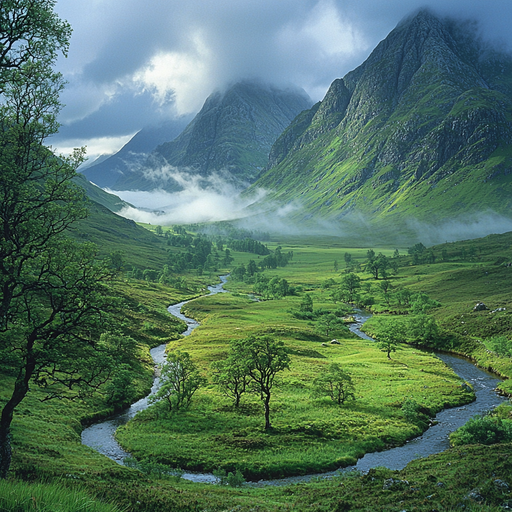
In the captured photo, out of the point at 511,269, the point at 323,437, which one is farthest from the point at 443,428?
the point at 511,269

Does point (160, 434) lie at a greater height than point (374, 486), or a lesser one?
lesser

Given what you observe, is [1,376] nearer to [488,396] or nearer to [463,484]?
[463,484]

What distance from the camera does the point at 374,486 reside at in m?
28.0

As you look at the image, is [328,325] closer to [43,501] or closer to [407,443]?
[407,443]

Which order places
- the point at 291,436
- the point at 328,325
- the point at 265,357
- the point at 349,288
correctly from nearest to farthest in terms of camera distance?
the point at 291,436 < the point at 265,357 < the point at 328,325 < the point at 349,288

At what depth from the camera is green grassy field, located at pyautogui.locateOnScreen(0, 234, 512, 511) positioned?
24.9m

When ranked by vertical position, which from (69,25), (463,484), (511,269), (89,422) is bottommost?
(89,422)

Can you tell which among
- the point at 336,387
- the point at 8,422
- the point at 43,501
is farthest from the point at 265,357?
the point at 43,501

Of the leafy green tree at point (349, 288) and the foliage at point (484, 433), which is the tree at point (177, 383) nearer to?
the foliage at point (484, 433)

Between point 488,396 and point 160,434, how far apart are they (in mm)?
59369

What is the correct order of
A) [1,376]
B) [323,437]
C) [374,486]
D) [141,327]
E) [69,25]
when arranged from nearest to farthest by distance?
[69,25] → [374,486] → [323,437] → [1,376] → [141,327]

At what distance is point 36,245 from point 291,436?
1653 inches

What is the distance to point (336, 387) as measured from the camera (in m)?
66.6

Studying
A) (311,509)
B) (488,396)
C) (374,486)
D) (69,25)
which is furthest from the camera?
(488,396)
